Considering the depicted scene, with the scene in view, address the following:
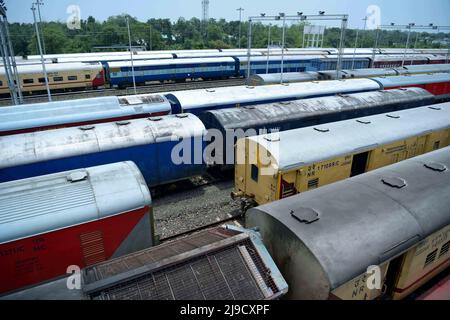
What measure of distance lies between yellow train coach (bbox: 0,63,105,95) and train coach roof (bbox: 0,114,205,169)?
25303 millimetres

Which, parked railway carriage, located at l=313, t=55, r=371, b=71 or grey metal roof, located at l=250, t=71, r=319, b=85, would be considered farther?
parked railway carriage, located at l=313, t=55, r=371, b=71

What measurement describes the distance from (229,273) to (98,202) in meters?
4.31

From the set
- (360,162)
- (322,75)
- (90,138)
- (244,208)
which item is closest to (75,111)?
(90,138)

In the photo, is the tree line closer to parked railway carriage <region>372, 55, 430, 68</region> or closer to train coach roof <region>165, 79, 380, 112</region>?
parked railway carriage <region>372, 55, 430, 68</region>

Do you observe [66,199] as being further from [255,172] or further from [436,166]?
[436,166]

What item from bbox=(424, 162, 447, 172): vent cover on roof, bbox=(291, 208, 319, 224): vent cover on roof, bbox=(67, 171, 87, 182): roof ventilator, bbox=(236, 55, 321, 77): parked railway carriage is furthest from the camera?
bbox=(236, 55, 321, 77): parked railway carriage

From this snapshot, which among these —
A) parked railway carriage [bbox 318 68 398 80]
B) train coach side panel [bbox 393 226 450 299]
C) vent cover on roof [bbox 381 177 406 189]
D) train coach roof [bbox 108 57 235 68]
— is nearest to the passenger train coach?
parked railway carriage [bbox 318 68 398 80]

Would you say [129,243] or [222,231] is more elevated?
[222,231]

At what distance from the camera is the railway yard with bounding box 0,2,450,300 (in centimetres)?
566

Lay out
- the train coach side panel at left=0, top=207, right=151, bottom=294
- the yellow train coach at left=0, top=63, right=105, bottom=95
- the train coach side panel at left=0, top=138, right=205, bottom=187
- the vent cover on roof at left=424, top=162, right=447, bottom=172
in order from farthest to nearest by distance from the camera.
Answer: the yellow train coach at left=0, top=63, right=105, bottom=95 → the train coach side panel at left=0, top=138, right=205, bottom=187 → the vent cover on roof at left=424, top=162, right=447, bottom=172 → the train coach side panel at left=0, top=207, right=151, bottom=294

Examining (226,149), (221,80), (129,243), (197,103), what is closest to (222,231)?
(129,243)

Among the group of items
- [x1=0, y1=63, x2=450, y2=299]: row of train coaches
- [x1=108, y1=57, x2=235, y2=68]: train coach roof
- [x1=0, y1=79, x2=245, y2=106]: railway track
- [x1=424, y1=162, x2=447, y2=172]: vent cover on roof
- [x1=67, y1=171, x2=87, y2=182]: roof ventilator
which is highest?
[x1=108, y1=57, x2=235, y2=68]: train coach roof
